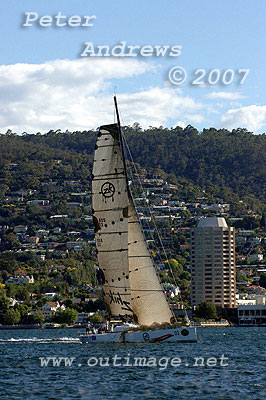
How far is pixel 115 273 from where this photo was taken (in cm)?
6366

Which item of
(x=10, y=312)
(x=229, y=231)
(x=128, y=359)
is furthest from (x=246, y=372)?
(x=229, y=231)

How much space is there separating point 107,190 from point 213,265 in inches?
5115

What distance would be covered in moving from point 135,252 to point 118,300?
11.5 ft

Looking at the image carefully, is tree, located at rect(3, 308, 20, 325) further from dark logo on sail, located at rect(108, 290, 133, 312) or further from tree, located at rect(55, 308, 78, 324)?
dark logo on sail, located at rect(108, 290, 133, 312)

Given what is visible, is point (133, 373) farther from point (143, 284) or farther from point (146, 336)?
point (143, 284)

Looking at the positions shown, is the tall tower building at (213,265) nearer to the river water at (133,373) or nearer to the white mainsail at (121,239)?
the river water at (133,373)

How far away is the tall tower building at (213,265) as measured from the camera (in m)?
184

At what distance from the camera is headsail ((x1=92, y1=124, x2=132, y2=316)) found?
206 feet

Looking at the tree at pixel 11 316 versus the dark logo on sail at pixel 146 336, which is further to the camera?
the tree at pixel 11 316

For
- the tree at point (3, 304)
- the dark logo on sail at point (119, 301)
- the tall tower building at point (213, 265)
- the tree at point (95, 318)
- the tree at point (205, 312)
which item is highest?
the tall tower building at point (213, 265)

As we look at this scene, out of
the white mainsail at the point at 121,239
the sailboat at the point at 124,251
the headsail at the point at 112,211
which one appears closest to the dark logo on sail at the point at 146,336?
the sailboat at the point at 124,251

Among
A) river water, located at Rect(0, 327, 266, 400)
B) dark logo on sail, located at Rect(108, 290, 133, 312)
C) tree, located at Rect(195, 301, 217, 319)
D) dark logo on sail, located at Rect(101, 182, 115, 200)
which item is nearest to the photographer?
river water, located at Rect(0, 327, 266, 400)

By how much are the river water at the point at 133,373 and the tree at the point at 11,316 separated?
96941mm

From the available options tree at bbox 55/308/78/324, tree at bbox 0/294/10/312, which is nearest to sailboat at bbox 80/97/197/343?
tree at bbox 55/308/78/324
